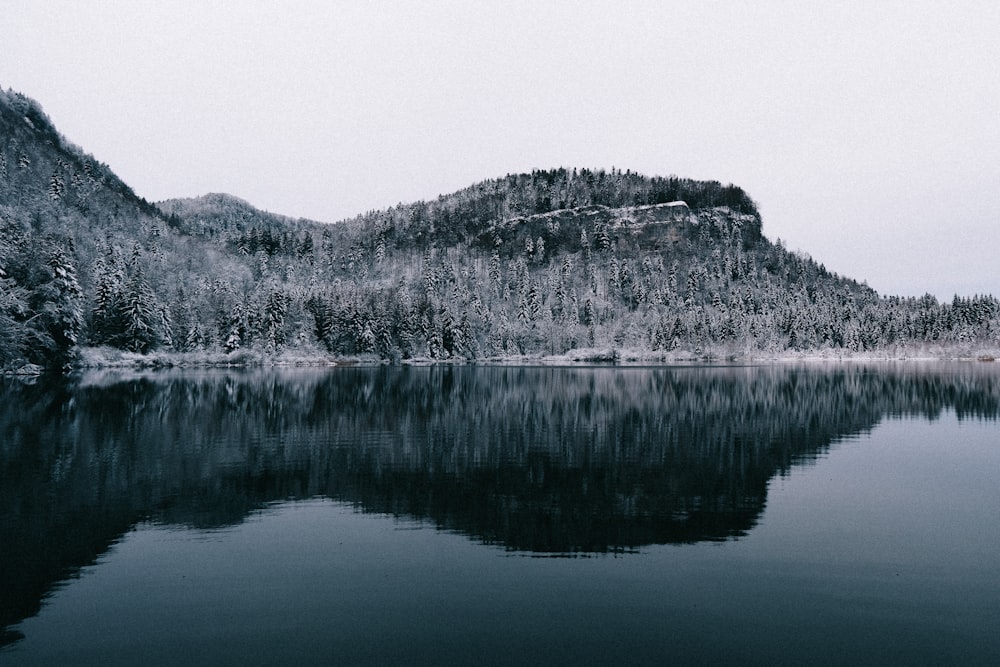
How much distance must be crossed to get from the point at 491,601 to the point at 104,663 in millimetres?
6427

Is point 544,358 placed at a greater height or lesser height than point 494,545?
lesser

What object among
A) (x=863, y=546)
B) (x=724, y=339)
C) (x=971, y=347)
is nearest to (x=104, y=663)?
(x=863, y=546)

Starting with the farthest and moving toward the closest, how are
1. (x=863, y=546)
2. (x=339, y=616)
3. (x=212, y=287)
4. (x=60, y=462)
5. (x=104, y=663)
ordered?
(x=212, y=287) → (x=60, y=462) → (x=863, y=546) → (x=339, y=616) → (x=104, y=663)

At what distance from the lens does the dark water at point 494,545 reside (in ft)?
32.9

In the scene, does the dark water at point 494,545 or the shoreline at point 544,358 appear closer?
the dark water at point 494,545

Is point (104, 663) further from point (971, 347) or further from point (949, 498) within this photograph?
point (971, 347)

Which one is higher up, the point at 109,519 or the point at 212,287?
the point at 212,287

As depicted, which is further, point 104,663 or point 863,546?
point 863,546

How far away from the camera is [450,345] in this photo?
148750mm

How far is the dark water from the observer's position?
10.0 meters

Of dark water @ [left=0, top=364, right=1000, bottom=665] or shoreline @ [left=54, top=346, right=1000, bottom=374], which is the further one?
shoreline @ [left=54, top=346, right=1000, bottom=374]

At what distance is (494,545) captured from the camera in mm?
14953

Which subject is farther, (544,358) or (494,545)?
(544,358)

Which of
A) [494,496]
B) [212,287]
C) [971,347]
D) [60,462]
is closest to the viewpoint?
[494,496]
